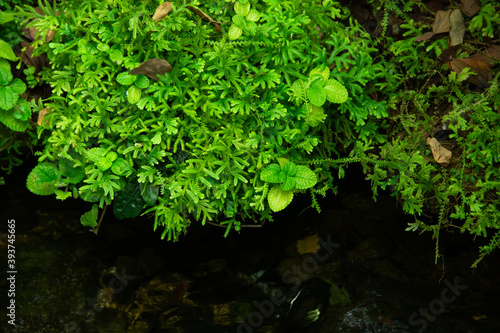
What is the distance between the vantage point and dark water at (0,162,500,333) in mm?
2385

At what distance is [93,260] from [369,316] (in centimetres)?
161

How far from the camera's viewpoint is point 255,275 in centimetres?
268

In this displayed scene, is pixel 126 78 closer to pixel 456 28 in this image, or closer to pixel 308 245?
pixel 308 245

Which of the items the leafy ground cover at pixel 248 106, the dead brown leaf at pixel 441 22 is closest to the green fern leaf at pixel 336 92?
the leafy ground cover at pixel 248 106

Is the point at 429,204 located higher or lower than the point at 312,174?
lower

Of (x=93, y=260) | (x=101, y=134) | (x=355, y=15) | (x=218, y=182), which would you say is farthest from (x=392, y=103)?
(x=93, y=260)

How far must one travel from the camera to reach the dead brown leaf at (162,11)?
2410 millimetres

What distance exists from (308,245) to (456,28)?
5.16 ft

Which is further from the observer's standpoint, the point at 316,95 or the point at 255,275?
the point at 255,275

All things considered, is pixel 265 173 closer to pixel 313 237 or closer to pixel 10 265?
pixel 313 237

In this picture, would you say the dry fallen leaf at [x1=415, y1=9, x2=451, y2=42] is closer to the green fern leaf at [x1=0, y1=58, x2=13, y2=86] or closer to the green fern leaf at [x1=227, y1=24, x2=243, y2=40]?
the green fern leaf at [x1=227, y1=24, x2=243, y2=40]

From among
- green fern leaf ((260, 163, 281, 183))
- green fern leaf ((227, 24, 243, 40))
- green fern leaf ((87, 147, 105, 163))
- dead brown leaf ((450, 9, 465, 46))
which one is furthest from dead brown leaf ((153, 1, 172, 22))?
dead brown leaf ((450, 9, 465, 46))

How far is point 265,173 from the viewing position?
2434 millimetres

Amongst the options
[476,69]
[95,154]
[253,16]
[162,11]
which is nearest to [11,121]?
[95,154]
